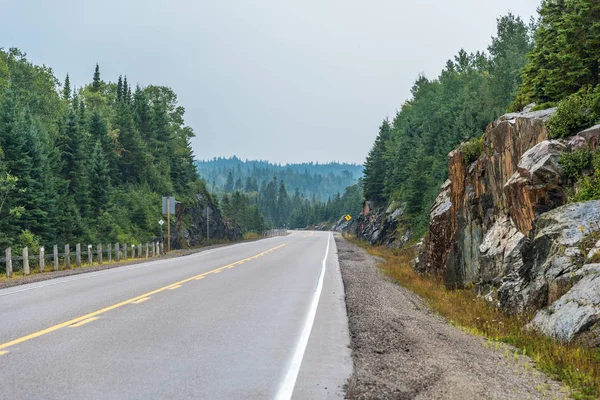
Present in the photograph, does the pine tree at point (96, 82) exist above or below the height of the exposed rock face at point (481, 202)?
above

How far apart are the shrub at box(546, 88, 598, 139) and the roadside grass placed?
4.63 m

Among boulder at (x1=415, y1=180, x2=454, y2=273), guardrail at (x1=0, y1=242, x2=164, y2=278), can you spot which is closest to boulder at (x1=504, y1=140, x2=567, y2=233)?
boulder at (x1=415, y1=180, x2=454, y2=273)

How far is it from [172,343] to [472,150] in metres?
14.7

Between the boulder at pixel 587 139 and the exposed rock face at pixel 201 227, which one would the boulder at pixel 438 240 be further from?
the exposed rock face at pixel 201 227

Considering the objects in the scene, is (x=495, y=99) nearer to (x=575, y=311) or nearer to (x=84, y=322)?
(x=575, y=311)

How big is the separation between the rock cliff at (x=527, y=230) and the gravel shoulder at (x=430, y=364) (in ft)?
4.56

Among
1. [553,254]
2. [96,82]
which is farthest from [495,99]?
[96,82]

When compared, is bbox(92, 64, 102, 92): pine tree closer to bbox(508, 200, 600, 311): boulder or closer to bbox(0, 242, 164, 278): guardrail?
bbox(0, 242, 164, 278): guardrail

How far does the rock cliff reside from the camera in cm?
862

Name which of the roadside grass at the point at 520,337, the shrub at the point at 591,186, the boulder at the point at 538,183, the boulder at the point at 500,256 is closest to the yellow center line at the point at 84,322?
the roadside grass at the point at 520,337

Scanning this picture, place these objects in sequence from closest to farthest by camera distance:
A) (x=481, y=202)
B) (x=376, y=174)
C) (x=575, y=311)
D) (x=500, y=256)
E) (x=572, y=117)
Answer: (x=575, y=311)
(x=572, y=117)
(x=500, y=256)
(x=481, y=202)
(x=376, y=174)

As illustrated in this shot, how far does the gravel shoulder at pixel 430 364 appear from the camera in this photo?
5.57 m

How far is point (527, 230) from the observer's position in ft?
41.1

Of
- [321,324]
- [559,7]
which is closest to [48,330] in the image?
[321,324]
